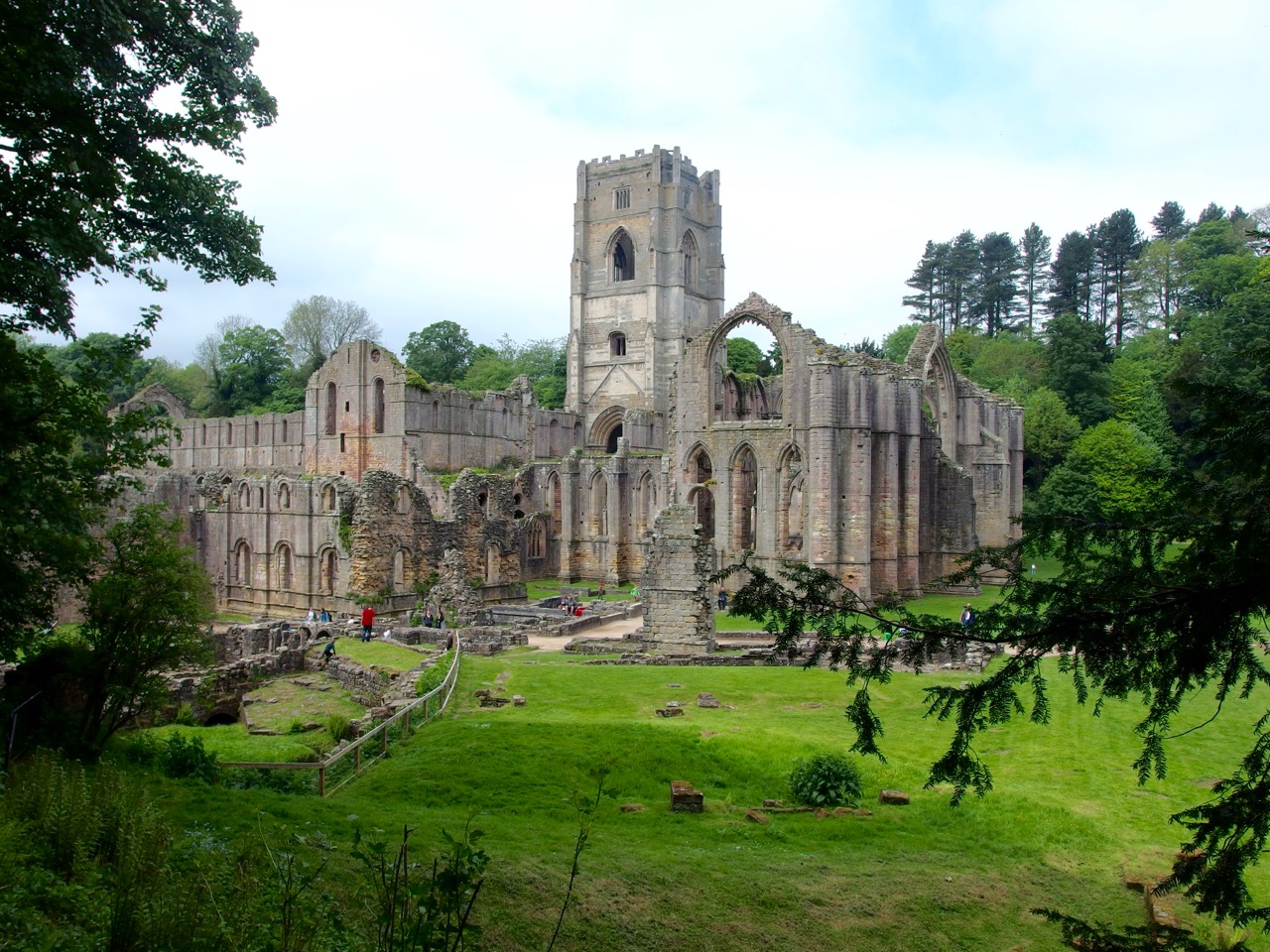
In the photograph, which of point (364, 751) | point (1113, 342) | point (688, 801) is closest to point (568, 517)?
point (364, 751)

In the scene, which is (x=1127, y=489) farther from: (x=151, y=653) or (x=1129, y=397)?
(x=151, y=653)

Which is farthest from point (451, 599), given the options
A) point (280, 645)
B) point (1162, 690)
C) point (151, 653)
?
point (1162, 690)

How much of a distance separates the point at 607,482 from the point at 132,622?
31899mm

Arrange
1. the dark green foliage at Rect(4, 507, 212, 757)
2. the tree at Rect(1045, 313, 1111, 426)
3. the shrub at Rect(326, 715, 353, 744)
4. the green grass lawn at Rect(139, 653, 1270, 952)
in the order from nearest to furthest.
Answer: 1. the green grass lawn at Rect(139, 653, 1270, 952)
2. the dark green foliage at Rect(4, 507, 212, 757)
3. the shrub at Rect(326, 715, 353, 744)
4. the tree at Rect(1045, 313, 1111, 426)

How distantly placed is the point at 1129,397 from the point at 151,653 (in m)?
49.3

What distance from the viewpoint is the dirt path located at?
83.9ft

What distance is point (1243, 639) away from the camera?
224 inches

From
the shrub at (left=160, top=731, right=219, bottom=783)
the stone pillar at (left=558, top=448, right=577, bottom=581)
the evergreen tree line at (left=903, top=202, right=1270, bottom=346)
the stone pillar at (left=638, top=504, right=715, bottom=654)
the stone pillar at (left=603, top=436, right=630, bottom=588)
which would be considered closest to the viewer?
the shrub at (left=160, top=731, right=219, bottom=783)

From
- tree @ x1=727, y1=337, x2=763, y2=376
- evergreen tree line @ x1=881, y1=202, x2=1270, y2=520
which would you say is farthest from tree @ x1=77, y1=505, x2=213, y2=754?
tree @ x1=727, y1=337, x2=763, y2=376

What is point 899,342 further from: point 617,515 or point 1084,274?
point 617,515

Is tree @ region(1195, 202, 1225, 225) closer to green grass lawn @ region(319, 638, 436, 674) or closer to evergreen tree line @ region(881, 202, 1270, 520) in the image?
evergreen tree line @ region(881, 202, 1270, 520)

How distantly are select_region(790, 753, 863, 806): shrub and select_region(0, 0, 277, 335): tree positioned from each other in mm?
10009

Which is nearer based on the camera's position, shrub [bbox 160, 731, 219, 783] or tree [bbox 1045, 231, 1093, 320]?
shrub [bbox 160, 731, 219, 783]

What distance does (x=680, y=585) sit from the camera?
23.0 meters
